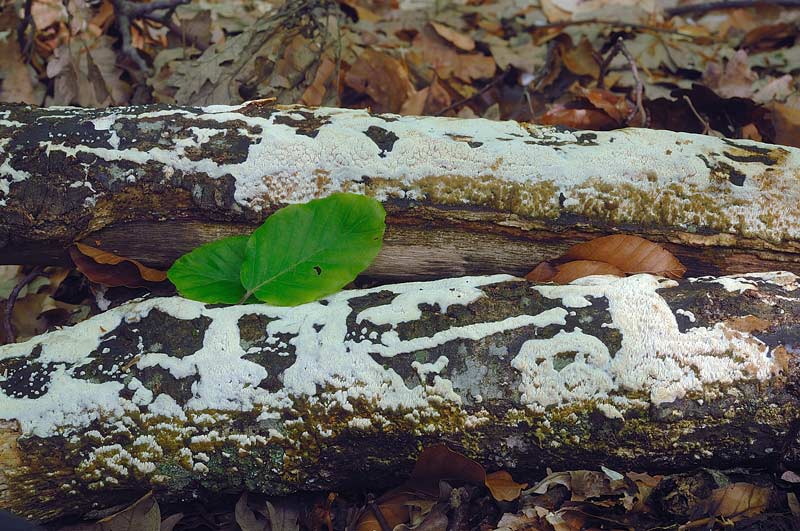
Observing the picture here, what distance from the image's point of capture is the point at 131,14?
3738mm

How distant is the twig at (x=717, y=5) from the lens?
4.03 meters

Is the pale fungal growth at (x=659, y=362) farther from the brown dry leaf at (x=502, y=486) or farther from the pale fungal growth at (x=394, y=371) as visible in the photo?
the brown dry leaf at (x=502, y=486)

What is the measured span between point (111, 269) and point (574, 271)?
1606mm

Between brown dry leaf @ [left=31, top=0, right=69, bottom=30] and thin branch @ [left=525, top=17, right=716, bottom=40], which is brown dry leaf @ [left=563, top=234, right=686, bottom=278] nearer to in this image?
thin branch @ [left=525, top=17, right=716, bottom=40]

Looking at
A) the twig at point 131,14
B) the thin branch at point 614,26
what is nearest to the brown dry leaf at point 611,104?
the thin branch at point 614,26

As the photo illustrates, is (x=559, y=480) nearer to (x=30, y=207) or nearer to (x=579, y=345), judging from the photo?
(x=579, y=345)

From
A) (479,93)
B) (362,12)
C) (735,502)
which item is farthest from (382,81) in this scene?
(735,502)

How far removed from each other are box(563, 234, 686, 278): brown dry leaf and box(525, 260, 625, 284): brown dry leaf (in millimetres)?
24

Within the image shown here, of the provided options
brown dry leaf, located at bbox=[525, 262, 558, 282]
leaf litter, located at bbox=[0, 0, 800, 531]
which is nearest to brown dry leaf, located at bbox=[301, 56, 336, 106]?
leaf litter, located at bbox=[0, 0, 800, 531]

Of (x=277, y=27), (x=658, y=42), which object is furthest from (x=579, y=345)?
(x=658, y=42)

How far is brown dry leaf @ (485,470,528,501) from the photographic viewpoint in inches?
71.7

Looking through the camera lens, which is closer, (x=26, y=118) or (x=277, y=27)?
(x=26, y=118)

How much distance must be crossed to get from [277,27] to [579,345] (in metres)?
2.51

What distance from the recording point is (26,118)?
2229 millimetres
